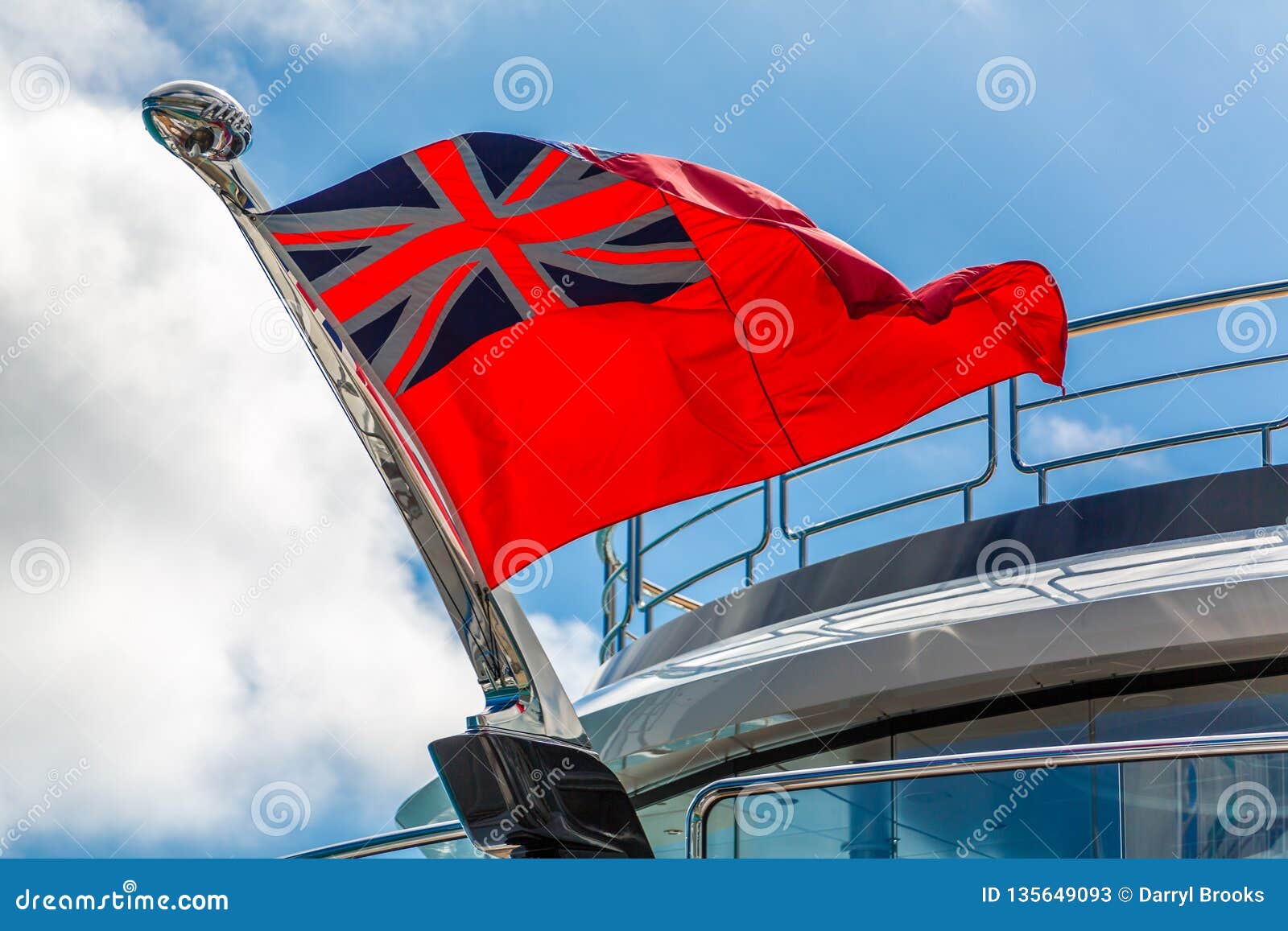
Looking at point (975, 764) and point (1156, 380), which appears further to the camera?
point (1156, 380)

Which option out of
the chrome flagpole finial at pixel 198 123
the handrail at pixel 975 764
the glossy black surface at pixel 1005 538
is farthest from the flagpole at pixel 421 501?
the glossy black surface at pixel 1005 538

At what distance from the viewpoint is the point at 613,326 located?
5305 millimetres

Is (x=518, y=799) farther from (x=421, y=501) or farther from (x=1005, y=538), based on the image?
(x=1005, y=538)

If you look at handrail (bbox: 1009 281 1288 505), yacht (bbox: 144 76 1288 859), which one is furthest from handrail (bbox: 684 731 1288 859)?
handrail (bbox: 1009 281 1288 505)

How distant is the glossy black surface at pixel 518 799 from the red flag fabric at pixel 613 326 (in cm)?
120

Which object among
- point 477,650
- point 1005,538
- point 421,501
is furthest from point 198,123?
point 1005,538

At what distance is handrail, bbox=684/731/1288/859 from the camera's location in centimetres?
299

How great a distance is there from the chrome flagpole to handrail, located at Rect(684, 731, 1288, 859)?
0.27 meters

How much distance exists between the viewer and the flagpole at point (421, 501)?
358 centimetres

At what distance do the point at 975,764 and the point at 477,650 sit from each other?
1.29 m
